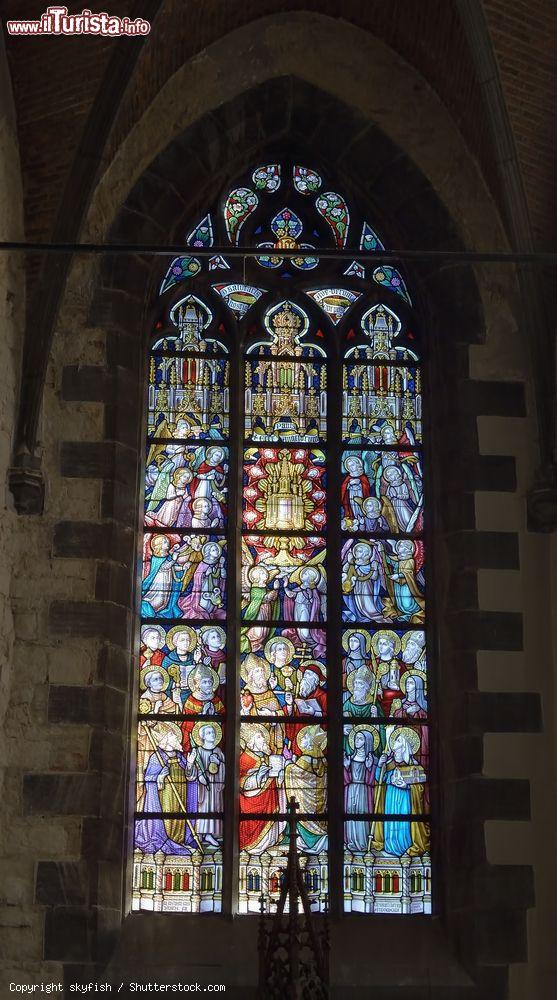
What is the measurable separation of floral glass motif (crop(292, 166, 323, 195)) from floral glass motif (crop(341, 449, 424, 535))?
195 centimetres

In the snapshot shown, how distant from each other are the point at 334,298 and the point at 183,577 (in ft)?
7.22

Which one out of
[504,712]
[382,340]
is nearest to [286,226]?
[382,340]

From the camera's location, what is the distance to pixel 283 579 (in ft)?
32.4

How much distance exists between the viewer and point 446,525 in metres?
9.84

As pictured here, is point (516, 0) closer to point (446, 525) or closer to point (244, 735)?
point (446, 525)

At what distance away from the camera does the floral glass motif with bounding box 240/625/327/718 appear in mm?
9594

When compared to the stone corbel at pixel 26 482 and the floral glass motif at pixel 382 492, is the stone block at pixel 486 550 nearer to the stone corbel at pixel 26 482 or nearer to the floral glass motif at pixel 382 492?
the floral glass motif at pixel 382 492

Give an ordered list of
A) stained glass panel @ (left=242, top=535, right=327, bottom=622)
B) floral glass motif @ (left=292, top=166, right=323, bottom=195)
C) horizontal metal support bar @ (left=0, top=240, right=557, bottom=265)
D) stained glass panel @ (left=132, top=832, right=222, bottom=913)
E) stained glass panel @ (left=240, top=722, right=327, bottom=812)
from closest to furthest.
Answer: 1. horizontal metal support bar @ (left=0, top=240, right=557, bottom=265)
2. stained glass panel @ (left=132, top=832, right=222, bottom=913)
3. stained glass panel @ (left=240, top=722, right=327, bottom=812)
4. stained glass panel @ (left=242, top=535, right=327, bottom=622)
5. floral glass motif @ (left=292, top=166, right=323, bottom=195)

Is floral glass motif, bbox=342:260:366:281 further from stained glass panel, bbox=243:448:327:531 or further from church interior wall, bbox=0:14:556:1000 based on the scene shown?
stained glass panel, bbox=243:448:327:531

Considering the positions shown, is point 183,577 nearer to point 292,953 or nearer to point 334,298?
point 334,298

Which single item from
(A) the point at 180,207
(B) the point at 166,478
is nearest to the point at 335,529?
(B) the point at 166,478

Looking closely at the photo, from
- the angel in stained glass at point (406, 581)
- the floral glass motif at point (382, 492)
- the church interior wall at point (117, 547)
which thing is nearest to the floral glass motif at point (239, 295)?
the church interior wall at point (117, 547)

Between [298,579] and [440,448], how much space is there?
4.02 ft

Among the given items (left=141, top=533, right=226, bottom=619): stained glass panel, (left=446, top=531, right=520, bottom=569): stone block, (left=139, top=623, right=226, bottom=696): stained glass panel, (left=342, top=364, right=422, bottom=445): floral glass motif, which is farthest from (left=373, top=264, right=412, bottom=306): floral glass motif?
(left=139, top=623, right=226, bottom=696): stained glass panel
